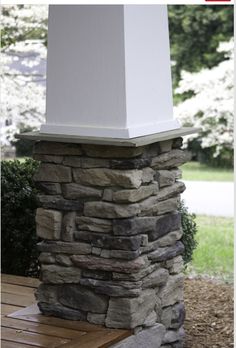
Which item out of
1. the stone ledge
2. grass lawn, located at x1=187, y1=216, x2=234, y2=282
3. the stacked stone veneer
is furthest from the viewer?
grass lawn, located at x1=187, y1=216, x2=234, y2=282

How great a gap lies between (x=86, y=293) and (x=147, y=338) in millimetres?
368

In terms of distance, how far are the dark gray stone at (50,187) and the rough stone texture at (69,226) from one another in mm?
121

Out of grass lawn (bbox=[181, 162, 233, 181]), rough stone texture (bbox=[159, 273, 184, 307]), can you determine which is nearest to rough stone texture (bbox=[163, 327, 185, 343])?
rough stone texture (bbox=[159, 273, 184, 307])

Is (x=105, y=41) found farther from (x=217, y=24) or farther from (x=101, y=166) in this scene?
(x=217, y=24)

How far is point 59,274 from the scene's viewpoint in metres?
3.17

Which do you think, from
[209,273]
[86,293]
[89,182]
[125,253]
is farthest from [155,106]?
[209,273]

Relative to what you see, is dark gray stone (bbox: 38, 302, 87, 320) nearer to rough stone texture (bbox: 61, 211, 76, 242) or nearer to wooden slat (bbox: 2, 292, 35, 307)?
wooden slat (bbox: 2, 292, 35, 307)

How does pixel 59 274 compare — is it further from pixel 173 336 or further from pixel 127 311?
pixel 173 336

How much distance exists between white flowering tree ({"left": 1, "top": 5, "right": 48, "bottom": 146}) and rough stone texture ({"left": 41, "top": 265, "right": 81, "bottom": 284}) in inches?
173

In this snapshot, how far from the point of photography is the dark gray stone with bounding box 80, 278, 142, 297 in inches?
118

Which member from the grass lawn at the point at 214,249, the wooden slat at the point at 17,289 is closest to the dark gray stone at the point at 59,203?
the wooden slat at the point at 17,289

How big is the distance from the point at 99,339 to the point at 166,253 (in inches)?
22.3

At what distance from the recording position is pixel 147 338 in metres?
3.15

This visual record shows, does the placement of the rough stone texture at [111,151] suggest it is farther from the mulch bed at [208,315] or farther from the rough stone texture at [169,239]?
the mulch bed at [208,315]
